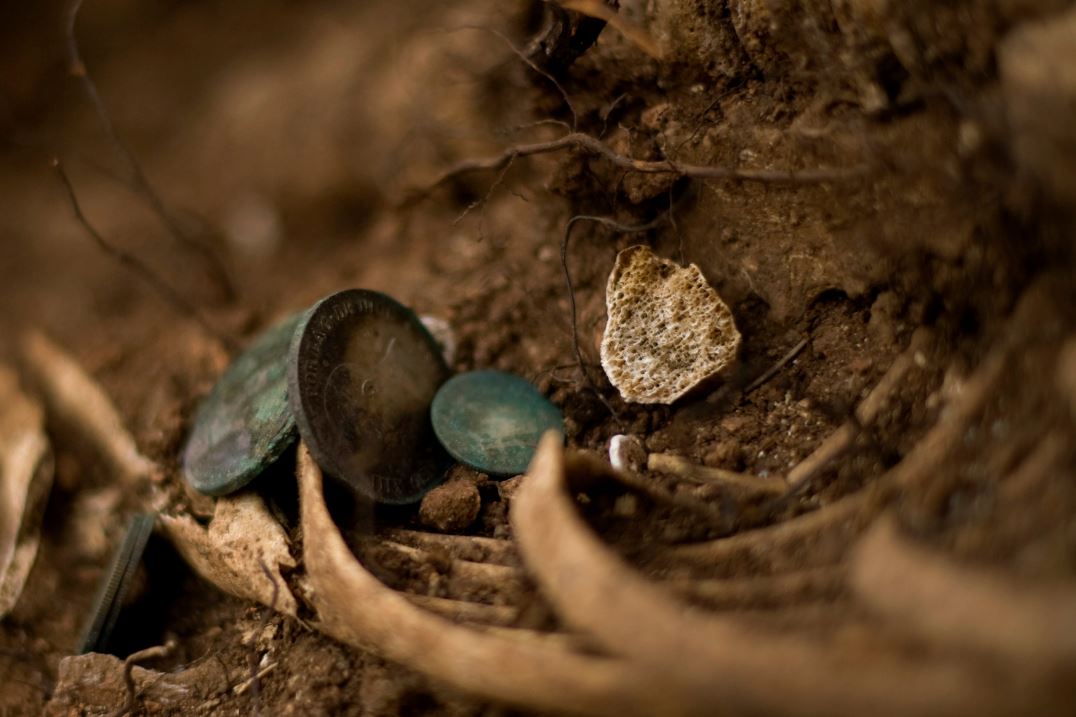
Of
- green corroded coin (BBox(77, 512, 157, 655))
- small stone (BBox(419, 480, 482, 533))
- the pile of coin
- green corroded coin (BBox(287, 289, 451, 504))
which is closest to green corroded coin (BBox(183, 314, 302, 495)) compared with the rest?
the pile of coin

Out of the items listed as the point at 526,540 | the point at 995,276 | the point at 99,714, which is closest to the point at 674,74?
the point at 995,276

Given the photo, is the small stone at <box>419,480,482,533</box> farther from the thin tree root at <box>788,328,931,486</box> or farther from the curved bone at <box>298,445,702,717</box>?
the thin tree root at <box>788,328,931,486</box>

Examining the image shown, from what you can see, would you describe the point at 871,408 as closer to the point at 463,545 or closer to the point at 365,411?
the point at 463,545

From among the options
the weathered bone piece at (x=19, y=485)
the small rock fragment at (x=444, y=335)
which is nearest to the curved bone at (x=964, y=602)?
the small rock fragment at (x=444, y=335)

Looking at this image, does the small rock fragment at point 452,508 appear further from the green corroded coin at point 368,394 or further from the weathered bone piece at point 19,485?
the weathered bone piece at point 19,485

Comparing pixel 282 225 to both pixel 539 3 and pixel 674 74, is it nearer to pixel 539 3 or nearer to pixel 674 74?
pixel 539 3

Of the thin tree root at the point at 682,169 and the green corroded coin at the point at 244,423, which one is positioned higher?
the thin tree root at the point at 682,169
